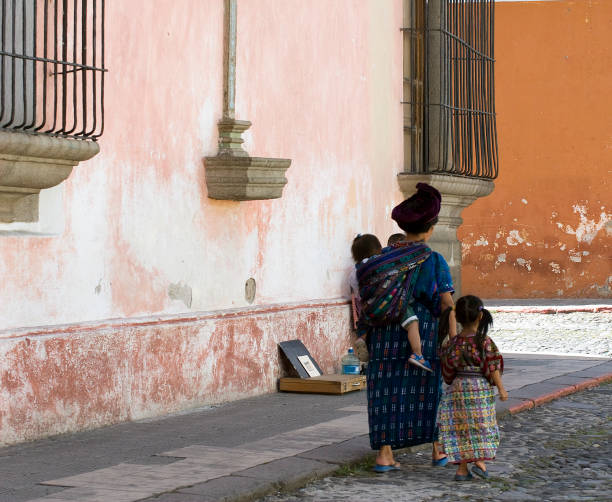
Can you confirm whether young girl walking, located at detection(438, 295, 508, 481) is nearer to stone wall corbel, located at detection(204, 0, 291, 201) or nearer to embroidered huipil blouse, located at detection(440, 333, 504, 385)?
embroidered huipil blouse, located at detection(440, 333, 504, 385)

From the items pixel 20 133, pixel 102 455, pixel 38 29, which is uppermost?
pixel 38 29

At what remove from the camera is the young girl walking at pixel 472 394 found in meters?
5.94

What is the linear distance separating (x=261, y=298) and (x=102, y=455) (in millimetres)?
3094

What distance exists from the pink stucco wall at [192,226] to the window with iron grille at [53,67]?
0.97 ft

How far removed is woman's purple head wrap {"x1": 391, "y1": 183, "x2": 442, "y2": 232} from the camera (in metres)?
6.10

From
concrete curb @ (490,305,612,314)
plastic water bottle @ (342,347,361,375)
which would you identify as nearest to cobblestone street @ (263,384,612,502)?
plastic water bottle @ (342,347,361,375)

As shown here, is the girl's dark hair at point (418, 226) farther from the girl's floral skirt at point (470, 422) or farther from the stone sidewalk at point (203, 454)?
the stone sidewalk at point (203, 454)

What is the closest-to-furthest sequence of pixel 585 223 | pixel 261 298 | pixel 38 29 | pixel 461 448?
pixel 461 448 → pixel 38 29 → pixel 261 298 → pixel 585 223

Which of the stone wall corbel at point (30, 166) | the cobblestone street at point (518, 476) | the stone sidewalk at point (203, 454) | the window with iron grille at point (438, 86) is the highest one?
the window with iron grille at point (438, 86)

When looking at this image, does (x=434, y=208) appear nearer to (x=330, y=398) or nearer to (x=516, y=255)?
(x=330, y=398)

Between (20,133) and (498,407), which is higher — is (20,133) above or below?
above

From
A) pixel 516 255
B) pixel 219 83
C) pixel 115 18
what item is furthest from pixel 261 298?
pixel 516 255

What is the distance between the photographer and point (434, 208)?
6133 millimetres

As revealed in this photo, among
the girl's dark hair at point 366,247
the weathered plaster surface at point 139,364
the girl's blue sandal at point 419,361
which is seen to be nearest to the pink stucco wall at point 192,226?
the weathered plaster surface at point 139,364
